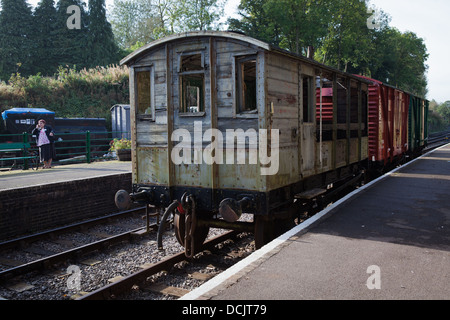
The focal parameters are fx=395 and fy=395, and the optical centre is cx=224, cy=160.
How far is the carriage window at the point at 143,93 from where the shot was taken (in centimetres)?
712

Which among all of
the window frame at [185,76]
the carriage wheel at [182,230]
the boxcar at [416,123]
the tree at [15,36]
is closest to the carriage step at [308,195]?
the carriage wheel at [182,230]

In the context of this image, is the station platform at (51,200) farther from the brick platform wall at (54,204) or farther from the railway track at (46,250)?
the railway track at (46,250)

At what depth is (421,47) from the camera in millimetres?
59750

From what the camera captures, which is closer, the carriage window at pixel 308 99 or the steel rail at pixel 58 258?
the steel rail at pixel 58 258

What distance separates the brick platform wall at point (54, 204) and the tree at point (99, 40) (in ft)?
123

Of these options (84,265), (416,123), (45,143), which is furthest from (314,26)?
(84,265)

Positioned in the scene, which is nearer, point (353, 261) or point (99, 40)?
point (353, 261)

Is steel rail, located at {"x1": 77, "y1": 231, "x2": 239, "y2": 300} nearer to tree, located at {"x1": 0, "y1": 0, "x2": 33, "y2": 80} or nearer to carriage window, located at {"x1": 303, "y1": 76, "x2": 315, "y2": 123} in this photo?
carriage window, located at {"x1": 303, "y1": 76, "x2": 315, "y2": 123}

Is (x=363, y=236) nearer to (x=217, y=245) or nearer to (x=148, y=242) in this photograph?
(x=217, y=245)

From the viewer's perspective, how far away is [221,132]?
630 centimetres

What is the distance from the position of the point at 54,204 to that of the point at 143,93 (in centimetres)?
444

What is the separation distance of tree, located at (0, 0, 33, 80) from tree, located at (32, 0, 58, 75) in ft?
2.28

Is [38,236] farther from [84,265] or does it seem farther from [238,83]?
[238,83]
